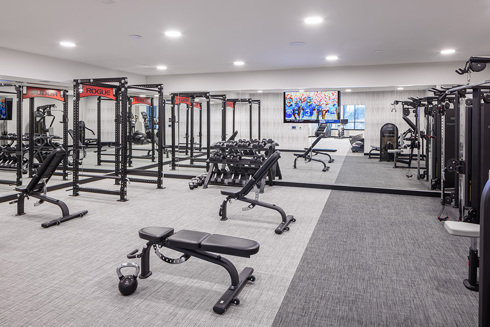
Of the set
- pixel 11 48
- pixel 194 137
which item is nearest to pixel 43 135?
pixel 11 48

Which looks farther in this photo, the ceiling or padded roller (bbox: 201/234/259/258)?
the ceiling

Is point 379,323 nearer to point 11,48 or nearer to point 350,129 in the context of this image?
point 350,129

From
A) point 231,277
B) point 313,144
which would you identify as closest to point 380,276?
point 231,277

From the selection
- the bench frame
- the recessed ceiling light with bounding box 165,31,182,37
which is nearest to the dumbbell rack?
the recessed ceiling light with bounding box 165,31,182,37

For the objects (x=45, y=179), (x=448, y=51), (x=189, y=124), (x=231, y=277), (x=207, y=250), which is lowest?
(x=231, y=277)

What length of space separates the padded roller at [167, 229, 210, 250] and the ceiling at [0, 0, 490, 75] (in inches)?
96.2

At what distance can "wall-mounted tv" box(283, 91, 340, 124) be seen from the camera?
6188 mm

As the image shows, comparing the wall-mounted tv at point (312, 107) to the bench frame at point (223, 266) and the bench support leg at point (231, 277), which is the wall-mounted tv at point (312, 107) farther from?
the bench support leg at point (231, 277)

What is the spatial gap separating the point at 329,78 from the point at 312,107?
→ 1240 mm

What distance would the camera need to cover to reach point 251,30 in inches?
185

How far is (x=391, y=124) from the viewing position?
6441 mm

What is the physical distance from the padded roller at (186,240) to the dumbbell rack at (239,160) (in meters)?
3.95

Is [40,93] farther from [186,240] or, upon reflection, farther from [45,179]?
[186,240]

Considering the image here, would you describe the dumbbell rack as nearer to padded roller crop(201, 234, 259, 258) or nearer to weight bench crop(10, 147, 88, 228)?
weight bench crop(10, 147, 88, 228)
